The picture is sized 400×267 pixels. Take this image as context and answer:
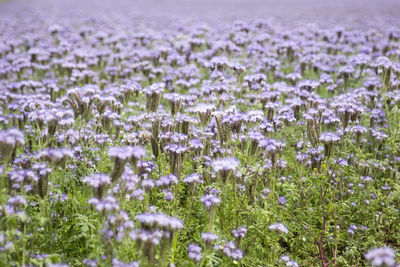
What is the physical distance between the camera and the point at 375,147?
6539 millimetres

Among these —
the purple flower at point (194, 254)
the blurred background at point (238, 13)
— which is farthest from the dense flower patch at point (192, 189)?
the blurred background at point (238, 13)

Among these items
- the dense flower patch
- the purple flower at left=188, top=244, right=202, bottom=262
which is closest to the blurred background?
the dense flower patch

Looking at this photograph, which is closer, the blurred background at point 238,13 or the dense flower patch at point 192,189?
the dense flower patch at point 192,189

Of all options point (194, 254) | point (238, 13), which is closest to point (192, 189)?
point (194, 254)

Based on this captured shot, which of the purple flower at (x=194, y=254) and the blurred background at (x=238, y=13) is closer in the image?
the purple flower at (x=194, y=254)

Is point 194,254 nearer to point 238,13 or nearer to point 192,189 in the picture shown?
point 192,189

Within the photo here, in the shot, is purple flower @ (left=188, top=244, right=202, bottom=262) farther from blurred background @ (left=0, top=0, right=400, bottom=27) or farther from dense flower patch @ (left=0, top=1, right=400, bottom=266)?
blurred background @ (left=0, top=0, right=400, bottom=27)

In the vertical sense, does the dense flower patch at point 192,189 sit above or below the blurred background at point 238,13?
below

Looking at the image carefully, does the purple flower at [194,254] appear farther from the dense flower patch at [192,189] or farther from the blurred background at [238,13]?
the blurred background at [238,13]

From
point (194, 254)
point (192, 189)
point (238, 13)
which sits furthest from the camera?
point (238, 13)

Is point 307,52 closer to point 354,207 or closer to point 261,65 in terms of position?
point 261,65

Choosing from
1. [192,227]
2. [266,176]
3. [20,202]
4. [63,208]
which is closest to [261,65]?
[266,176]

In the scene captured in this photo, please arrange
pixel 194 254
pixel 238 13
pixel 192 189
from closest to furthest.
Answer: pixel 194 254, pixel 192 189, pixel 238 13

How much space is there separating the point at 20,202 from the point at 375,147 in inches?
236
